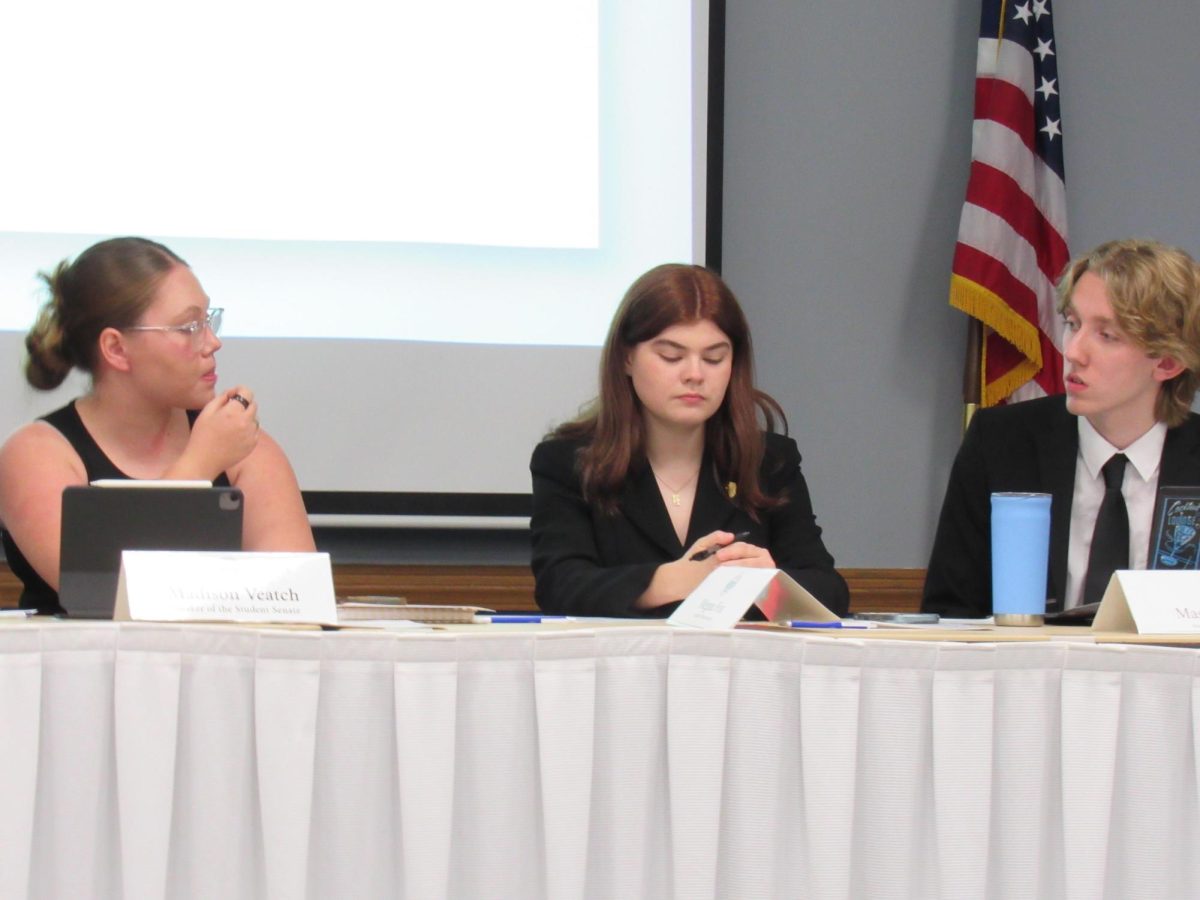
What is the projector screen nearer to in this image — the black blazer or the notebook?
the black blazer

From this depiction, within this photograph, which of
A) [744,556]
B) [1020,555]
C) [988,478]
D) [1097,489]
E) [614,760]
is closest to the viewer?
[614,760]

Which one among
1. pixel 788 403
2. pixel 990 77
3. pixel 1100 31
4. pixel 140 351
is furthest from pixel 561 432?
pixel 1100 31

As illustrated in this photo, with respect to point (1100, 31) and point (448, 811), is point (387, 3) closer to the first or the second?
point (1100, 31)

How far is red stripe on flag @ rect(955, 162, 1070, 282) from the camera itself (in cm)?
305

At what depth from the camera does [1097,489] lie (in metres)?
2.07

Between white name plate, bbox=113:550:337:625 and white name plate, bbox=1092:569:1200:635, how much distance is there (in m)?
0.78

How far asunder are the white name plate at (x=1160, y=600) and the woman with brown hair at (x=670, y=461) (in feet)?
2.07

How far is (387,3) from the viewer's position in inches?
115

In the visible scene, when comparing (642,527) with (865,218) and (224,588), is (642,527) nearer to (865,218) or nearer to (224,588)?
(224,588)

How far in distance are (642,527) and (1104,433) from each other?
701 mm

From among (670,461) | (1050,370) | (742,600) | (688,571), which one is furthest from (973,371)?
(742,600)

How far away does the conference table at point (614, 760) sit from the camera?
1.13 meters

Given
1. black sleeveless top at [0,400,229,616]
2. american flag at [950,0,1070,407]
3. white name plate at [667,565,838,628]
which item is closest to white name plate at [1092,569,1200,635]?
white name plate at [667,565,838,628]

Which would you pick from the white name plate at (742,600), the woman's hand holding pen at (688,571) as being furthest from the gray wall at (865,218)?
the white name plate at (742,600)
